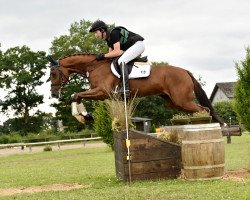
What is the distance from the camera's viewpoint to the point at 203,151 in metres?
8.64

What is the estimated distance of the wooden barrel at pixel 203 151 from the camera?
28.3 feet

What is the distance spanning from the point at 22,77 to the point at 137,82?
5607cm

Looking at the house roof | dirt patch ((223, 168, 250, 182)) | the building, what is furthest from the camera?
the house roof

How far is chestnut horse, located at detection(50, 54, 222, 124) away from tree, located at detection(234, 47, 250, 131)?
53.1ft

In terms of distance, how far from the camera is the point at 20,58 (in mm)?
65125

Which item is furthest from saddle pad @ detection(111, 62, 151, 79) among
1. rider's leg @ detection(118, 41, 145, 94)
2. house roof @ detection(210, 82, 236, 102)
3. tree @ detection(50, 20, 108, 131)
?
house roof @ detection(210, 82, 236, 102)

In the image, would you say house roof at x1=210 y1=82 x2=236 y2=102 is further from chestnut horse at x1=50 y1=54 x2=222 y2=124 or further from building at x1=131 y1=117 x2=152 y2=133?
chestnut horse at x1=50 y1=54 x2=222 y2=124

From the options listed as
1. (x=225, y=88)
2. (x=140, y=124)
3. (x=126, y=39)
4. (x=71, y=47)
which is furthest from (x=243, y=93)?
(x=225, y=88)

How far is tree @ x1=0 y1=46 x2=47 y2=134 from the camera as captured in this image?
64.9 meters

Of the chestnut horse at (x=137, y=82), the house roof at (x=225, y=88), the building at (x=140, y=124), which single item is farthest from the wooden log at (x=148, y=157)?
the house roof at (x=225, y=88)

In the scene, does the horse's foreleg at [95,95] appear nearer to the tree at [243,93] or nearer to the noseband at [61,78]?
the noseband at [61,78]

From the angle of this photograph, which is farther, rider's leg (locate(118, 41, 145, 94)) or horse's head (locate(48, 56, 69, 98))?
horse's head (locate(48, 56, 69, 98))

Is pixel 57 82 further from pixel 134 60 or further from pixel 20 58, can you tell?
pixel 20 58

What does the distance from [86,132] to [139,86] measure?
140ft
